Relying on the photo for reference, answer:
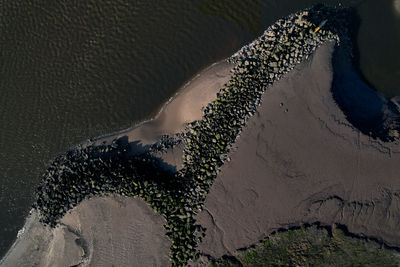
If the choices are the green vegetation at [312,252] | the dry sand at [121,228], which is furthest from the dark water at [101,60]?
the green vegetation at [312,252]

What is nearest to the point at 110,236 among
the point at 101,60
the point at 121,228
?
the point at 121,228

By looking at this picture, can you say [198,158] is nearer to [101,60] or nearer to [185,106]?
[185,106]

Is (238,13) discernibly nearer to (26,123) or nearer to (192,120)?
(192,120)

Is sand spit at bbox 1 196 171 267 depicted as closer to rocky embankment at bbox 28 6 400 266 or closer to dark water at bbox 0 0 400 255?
rocky embankment at bbox 28 6 400 266

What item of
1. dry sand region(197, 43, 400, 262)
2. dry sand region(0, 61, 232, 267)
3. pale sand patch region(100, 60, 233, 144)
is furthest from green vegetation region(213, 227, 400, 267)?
pale sand patch region(100, 60, 233, 144)

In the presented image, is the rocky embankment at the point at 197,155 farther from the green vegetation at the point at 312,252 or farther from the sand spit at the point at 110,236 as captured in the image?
the green vegetation at the point at 312,252
